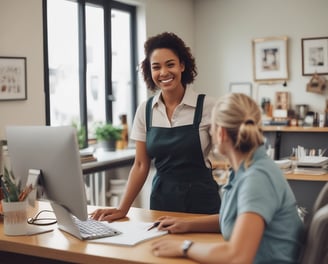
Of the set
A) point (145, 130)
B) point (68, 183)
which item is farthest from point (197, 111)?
point (68, 183)

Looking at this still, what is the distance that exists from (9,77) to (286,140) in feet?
9.63

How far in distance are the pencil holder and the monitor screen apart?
11cm

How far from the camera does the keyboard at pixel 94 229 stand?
1991 millimetres

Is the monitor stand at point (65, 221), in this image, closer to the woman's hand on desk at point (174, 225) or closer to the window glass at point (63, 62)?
the woman's hand on desk at point (174, 225)

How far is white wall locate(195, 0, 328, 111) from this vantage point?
18.0ft

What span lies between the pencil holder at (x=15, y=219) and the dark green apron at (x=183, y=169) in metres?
0.72

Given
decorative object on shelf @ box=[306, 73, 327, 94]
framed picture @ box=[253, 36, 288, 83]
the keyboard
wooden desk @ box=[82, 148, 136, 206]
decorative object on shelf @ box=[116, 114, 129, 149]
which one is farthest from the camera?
framed picture @ box=[253, 36, 288, 83]

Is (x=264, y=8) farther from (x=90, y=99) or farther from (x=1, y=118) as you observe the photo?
(x=1, y=118)

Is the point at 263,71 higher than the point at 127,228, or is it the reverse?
the point at 263,71

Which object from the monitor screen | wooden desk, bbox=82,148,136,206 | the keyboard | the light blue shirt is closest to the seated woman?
the light blue shirt

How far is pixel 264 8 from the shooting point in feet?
18.6

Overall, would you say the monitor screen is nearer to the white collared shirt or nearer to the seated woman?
the seated woman

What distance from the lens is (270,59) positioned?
18.6 feet

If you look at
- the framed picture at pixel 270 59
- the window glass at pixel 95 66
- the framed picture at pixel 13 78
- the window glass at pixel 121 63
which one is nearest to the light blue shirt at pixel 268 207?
the framed picture at pixel 13 78
